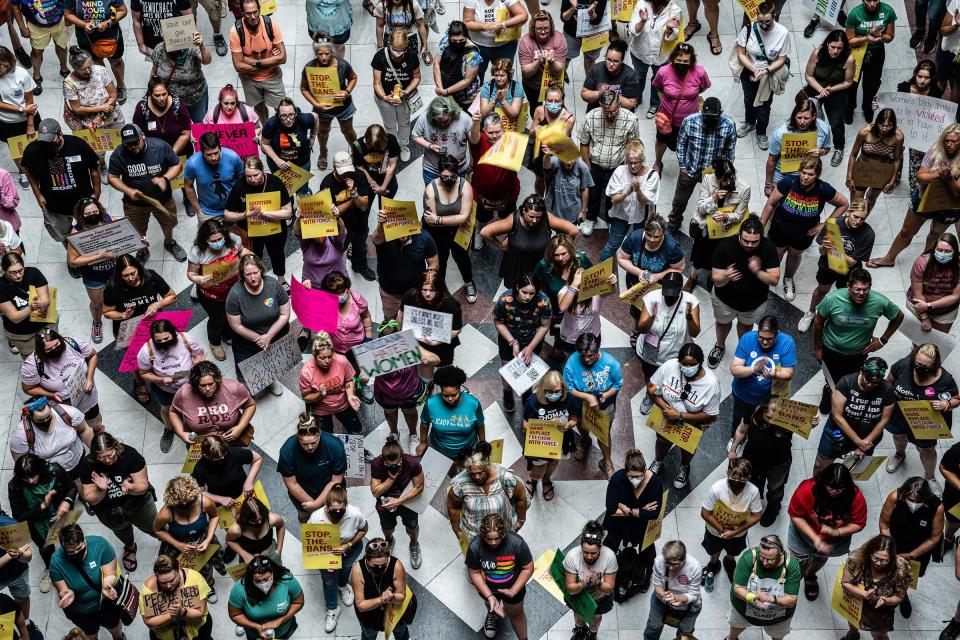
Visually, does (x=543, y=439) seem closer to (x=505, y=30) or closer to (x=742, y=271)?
(x=742, y=271)

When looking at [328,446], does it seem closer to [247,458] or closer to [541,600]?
[247,458]

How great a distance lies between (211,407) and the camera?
1284cm

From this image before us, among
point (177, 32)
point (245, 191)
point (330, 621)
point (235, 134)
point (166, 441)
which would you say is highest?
point (177, 32)

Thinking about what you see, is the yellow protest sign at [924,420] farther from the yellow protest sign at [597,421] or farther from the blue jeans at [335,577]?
the blue jeans at [335,577]

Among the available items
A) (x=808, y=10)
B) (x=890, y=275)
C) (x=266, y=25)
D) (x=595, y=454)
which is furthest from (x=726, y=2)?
(x=595, y=454)

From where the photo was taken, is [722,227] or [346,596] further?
[722,227]

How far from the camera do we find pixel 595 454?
45.3 ft

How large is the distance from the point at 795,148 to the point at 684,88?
4.80ft

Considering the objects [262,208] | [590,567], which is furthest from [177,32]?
[590,567]

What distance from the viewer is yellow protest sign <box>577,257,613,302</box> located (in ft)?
42.9

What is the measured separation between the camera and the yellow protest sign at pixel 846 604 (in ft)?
38.4

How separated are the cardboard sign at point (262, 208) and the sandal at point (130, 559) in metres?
3.31

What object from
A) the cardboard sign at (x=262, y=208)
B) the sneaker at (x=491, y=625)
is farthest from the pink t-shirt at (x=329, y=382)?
the sneaker at (x=491, y=625)

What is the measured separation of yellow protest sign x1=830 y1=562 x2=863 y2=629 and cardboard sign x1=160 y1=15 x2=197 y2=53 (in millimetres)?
8910
